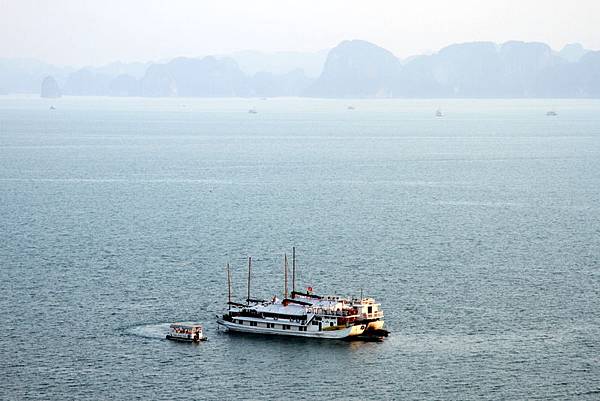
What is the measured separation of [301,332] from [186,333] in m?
8.53

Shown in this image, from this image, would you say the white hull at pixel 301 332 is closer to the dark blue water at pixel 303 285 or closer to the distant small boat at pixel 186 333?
the dark blue water at pixel 303 285

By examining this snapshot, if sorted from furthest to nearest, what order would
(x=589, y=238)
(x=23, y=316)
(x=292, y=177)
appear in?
(x=292, y=177) < (x=589, y=238) < (x=23, y=316)

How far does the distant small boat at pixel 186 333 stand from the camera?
79.4m

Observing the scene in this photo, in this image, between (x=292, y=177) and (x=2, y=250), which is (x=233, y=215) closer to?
(x=2, y=250)

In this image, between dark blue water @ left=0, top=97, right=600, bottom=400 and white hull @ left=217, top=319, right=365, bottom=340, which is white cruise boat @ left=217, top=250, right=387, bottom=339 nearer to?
white hull @ left=217, top=319, right=365, bottom=340

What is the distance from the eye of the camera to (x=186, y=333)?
7938 centimetres

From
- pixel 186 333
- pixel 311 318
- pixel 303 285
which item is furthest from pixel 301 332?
pixel 303 285

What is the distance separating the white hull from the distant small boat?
318 centimetres

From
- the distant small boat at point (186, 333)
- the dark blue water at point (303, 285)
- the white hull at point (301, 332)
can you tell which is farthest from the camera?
the white hull at point (301, 332)

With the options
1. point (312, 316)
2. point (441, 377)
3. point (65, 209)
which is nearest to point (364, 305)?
point (312, 316)

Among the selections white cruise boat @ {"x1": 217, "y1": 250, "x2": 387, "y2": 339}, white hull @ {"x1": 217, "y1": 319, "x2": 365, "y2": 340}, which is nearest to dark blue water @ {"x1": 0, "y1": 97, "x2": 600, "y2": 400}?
white hull @ {"x1": 217, "y1": 319, "x2": 365, "y2": 340}

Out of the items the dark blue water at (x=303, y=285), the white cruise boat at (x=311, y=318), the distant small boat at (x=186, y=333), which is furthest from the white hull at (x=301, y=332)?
the distant small boat at (x=186, y=333)

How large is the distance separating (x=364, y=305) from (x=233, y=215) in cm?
5943

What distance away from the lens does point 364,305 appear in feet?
269
